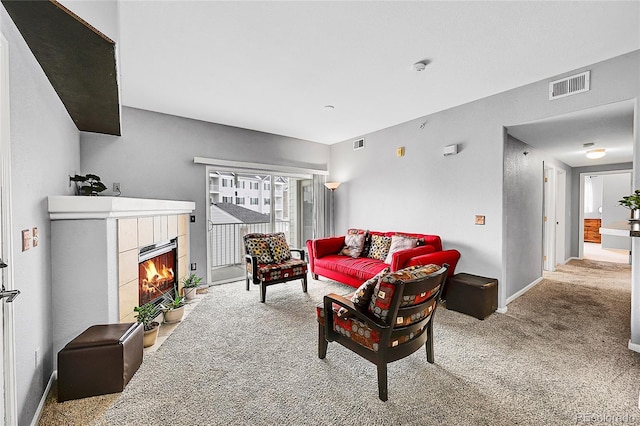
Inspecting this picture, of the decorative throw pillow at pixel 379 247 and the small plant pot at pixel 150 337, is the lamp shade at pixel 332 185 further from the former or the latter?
the small plant pot at pixel 150 337

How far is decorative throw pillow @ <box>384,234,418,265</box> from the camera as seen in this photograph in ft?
12.8

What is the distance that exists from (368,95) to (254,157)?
7.88 ft

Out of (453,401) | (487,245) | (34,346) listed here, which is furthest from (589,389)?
(34,346)

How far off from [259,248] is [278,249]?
305 mm

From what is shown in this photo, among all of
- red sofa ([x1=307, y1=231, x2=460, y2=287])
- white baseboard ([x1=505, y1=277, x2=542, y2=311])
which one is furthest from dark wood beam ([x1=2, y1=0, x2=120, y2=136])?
white baseboard ([x1=505, y1=277, x2=542, y2=311])

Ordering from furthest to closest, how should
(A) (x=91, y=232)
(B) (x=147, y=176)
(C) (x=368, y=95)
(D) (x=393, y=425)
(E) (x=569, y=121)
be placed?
(B) (x=147, y=176) < (C) (x=368, y=95) < (E) (x=569, y=121) < (A) (x=91, y=232) < (D) (x=393, y=425)

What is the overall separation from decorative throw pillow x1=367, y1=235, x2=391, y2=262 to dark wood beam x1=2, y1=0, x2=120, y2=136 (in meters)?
3.69

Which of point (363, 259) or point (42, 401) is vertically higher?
point (363, 259)

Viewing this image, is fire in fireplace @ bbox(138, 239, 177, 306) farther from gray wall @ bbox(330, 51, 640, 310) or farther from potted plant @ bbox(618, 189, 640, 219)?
potted plant @ bbox(618, 189, 640, 219)

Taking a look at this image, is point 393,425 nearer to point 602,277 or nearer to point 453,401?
point 453,401

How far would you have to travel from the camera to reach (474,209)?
3676 mm

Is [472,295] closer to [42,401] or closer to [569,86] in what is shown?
[569,86]

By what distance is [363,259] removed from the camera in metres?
4.37

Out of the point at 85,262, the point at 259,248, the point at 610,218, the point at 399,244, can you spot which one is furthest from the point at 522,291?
the point at 610,218
